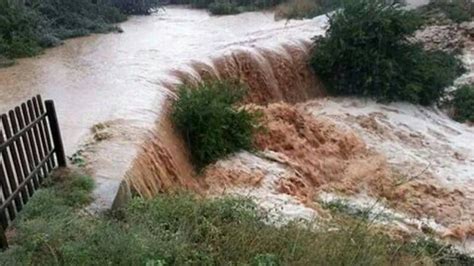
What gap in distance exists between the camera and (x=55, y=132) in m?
6.30

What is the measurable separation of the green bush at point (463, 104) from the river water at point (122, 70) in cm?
404

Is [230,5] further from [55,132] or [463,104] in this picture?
[55,132]

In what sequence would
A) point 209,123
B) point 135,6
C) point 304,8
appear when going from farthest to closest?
point 304,8
point 135,6
point 209,123

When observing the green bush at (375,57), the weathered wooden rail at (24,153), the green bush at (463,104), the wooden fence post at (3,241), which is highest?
the weathered wooden rail at (24,153)

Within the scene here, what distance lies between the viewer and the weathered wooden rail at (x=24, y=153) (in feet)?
16.5

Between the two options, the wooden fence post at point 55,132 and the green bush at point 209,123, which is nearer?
the wooden fence post at point 55,132

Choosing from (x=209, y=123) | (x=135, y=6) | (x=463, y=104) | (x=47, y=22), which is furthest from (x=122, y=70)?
(x=135, y=6)

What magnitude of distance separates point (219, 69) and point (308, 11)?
9924mm

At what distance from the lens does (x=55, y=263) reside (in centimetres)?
434

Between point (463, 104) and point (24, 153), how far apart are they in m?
12.2

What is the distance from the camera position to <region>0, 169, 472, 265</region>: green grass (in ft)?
14.6

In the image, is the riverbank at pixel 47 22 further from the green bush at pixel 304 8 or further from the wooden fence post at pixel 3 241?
the wooden fence post at pixel 3 241

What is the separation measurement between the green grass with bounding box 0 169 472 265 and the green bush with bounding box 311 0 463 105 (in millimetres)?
8679

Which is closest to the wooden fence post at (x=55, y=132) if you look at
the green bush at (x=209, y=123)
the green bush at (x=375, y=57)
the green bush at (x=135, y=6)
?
the green bush at (x=209, y=123)
